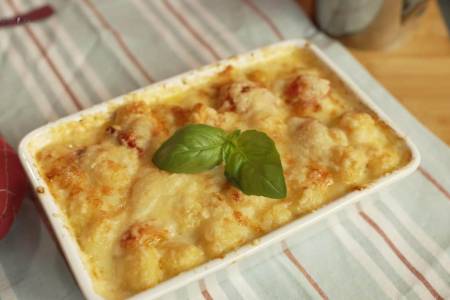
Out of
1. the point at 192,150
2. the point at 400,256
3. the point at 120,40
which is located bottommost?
the point at 400,256

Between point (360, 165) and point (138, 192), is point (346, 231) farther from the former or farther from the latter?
point (138, 192)

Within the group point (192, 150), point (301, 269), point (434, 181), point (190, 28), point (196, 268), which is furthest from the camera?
point (190, 28)

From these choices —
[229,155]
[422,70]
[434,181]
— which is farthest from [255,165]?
[422,70]

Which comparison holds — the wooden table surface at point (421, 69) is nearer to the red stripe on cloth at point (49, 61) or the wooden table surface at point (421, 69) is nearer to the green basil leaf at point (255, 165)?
the green basil leaf at point (255, 165)

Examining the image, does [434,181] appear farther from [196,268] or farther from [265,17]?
[265,17]

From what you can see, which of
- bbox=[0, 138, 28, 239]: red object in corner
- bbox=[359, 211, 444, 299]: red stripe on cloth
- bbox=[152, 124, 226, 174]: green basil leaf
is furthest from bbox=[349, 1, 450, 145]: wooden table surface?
bbox=[0, 138, 28, 239]: red object in corner

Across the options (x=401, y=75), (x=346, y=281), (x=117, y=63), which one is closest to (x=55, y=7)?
(x=117, y=63)

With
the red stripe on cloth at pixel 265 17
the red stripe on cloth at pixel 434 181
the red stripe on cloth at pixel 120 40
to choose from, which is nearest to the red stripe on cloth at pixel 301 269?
the red stripe on cloth at pixel 434 181
